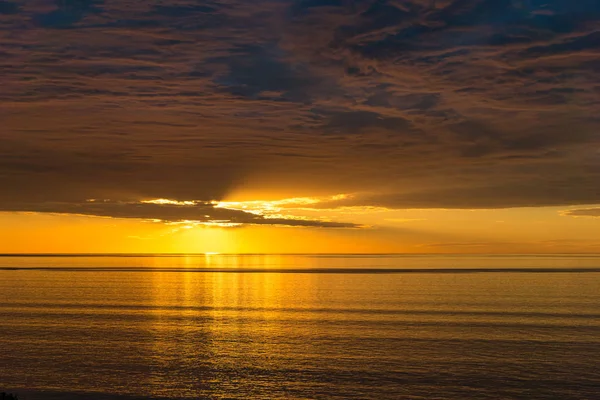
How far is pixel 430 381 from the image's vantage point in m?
38.6

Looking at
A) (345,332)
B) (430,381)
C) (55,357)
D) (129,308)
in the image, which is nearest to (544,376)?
(430,381)

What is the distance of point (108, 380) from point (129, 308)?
140ft

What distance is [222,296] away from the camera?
10162 centimetres

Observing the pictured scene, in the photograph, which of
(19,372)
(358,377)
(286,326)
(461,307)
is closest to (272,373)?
(358,377)

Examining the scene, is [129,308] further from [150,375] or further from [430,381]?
[430,381]

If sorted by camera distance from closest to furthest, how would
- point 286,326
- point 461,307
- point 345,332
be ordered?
1. point 345,332
2. point 286,326
3. point 461,307

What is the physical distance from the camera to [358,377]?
4003cm

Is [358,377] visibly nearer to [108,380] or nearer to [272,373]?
[272,373]

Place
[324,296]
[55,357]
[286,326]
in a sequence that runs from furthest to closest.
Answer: [324,296], [286,326], [55,357]

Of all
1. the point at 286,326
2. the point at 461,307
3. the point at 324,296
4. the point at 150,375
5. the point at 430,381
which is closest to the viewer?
the point at 430,381

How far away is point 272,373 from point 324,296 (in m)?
57.7

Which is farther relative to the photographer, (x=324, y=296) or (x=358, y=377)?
(x=324, y=296)

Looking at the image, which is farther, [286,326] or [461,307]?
[461,307]

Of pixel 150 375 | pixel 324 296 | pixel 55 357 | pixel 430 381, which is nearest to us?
pixel 430 381
